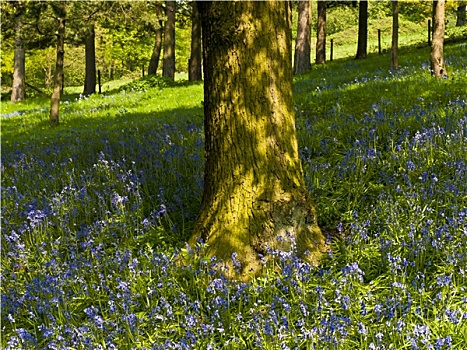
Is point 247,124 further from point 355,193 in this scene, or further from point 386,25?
point 386,25

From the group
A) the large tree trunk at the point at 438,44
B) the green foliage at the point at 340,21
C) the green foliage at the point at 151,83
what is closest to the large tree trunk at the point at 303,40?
the green foliage at the point at 151,83

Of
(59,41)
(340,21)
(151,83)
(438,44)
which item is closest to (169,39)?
(151,83)

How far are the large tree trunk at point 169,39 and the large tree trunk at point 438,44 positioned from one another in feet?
48.3

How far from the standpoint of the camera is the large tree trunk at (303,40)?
19.3 meters

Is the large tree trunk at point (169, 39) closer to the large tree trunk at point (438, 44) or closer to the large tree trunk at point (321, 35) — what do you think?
the large tree trunk at point (321, 35)

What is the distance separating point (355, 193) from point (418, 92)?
410 centimetres

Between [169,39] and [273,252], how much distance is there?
20.5m

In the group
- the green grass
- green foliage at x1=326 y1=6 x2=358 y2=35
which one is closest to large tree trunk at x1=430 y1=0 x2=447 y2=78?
the green grass

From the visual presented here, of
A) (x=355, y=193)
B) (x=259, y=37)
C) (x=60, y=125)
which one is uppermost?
(x=259, y=37)

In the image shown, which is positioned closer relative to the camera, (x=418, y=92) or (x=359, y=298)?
(x=359, y=298)

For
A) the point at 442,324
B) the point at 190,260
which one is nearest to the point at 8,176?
the point at 190,260

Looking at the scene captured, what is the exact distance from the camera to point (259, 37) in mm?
4016

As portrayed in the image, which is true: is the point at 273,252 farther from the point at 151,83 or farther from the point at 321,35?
the point at 321,35

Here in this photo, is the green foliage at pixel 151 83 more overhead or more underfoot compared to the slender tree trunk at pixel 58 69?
more underfoot
